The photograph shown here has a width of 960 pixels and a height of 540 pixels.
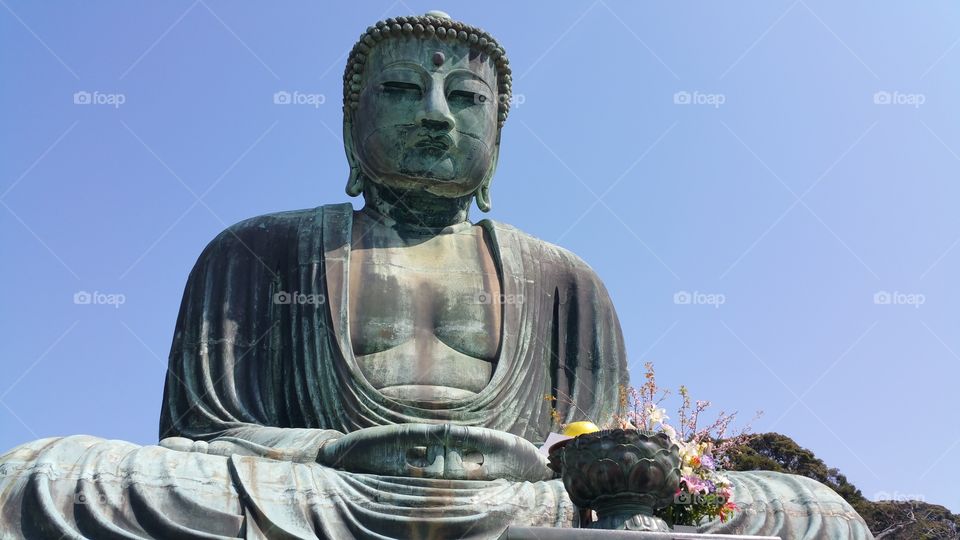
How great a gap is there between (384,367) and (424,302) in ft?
2.23

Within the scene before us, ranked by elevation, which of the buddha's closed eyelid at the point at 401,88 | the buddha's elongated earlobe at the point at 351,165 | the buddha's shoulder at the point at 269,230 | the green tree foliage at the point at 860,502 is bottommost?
the green tree foliage at the point at 860,502

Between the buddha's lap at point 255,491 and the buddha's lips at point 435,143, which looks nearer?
the buddha's lap at point 255,491

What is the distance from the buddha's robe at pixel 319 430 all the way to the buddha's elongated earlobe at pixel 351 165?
29cm

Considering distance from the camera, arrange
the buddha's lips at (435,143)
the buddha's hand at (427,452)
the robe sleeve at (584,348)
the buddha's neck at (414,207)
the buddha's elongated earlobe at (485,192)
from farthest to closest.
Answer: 1. the buddha's elongated earlobe at (485,192)
2. the buddha's neck at (414,207)
3. the buddha's lips at (435,143)
4. the robe sleeve at (584,348)
5. the buddha's hand at (427,452)

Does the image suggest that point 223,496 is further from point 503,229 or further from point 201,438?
Answer: point 503,229

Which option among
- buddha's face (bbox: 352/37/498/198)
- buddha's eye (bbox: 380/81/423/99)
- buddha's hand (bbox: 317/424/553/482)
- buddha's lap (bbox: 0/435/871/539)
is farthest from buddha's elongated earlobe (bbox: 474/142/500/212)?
buddha's lap (bbox: 0/435/871/539)

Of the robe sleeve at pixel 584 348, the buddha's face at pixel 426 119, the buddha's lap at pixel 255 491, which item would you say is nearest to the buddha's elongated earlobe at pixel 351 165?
the buddha's face at pixel 426 119

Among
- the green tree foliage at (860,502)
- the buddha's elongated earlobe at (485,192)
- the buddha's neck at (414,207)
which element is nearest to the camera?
the buddha's neck at (414,207)

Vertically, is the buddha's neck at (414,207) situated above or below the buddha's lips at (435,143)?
below

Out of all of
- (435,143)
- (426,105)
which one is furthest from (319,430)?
(426,105)

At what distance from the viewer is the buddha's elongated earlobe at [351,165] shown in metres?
11.8

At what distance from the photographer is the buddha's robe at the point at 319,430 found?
8.47 m

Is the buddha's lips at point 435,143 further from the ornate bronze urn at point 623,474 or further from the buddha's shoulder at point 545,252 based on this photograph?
the ornate bronze urn at point 623,474

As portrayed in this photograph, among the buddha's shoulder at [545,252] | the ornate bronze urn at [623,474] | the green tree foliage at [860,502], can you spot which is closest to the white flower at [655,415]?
the ornate bronze urn at [623,474]
